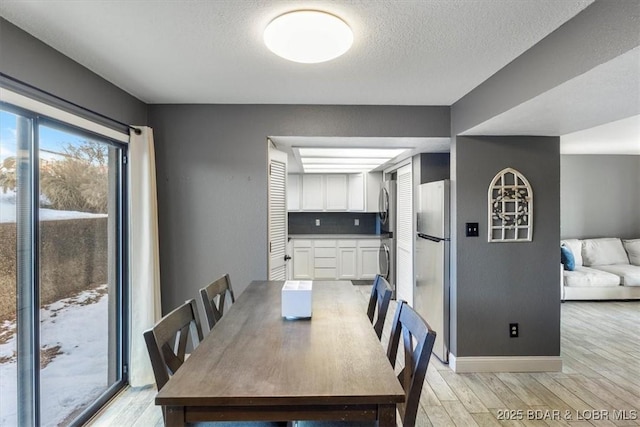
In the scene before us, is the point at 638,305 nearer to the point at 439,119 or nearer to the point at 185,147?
the point at 439,119

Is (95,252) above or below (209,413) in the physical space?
above

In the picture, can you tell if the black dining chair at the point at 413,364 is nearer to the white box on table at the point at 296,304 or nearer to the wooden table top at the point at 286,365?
the wooden table top at the point at 286,365

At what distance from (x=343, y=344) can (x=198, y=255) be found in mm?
1914

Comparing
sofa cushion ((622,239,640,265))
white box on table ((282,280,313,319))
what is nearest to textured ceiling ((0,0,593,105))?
white box on table ((282,280,313,319))

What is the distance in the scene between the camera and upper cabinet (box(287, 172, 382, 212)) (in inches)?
240

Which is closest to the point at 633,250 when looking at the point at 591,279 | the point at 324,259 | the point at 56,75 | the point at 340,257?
the point at 591,279

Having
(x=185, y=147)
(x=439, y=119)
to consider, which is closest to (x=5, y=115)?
(x=185, y=147)

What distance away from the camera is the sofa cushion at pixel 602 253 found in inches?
208

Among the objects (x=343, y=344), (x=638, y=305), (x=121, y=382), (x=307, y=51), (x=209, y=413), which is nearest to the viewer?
(x=209, y=413)

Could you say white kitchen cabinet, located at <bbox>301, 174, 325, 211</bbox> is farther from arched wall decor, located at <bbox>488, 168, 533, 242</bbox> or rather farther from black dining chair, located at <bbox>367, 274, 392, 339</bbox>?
black dining chair, located at <bbox>367, 274, 392, 339</bbox>

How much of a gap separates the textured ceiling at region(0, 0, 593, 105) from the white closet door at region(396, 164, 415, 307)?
1.64 m

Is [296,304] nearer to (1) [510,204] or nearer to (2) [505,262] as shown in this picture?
(2) [505,262]

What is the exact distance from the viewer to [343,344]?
58.3 inches

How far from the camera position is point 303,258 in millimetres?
6004
